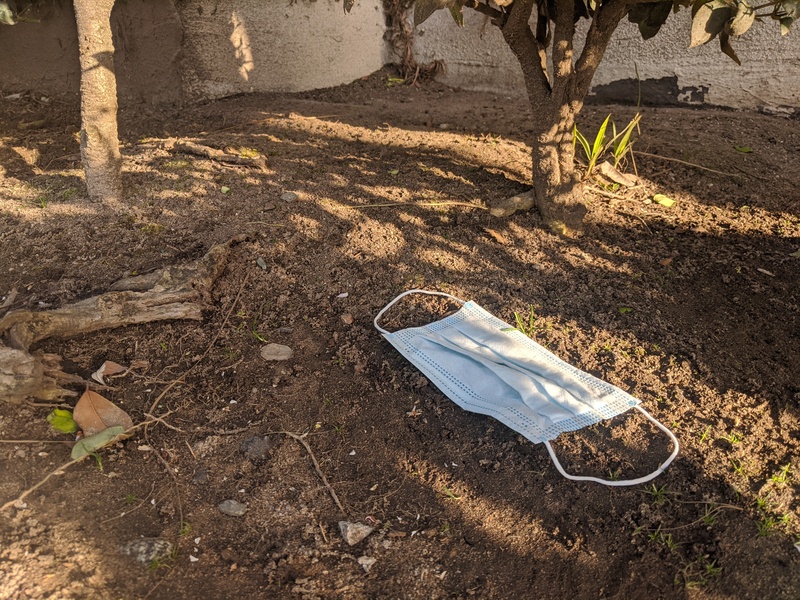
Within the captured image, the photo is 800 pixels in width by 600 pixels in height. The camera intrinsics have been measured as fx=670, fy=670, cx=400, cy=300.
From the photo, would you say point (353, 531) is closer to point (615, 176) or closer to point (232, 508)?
point (232, 508)

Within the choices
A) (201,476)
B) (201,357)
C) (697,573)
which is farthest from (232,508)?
(697,573)

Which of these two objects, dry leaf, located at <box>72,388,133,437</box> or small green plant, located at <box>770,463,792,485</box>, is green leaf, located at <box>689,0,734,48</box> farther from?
dry leaf, located at <box>72,388,133,437</box>

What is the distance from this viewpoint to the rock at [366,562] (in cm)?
184

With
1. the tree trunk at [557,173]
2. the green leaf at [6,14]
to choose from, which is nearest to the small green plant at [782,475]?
the tree trunk at [557,173]

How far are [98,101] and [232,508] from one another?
81.5 inches

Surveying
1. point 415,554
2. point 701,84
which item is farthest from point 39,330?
point 701,84

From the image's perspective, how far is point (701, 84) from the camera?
4633 mm

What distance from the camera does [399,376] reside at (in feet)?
8.21

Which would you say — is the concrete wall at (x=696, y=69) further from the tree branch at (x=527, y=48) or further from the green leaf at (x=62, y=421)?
the green leaf at (x=62, y=421)

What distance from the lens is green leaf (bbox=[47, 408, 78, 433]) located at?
6.98ft

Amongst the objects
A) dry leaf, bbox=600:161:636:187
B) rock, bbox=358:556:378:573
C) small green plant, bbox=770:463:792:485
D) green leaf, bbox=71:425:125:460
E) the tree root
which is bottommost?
rock, bbox=358:556:378:573

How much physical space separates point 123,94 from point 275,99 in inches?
42.4

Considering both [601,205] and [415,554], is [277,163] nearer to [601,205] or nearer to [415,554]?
[601,205]

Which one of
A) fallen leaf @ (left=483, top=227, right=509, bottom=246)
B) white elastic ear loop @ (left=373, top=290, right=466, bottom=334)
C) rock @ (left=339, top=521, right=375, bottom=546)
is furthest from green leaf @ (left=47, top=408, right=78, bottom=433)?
fallen leaf @ (left=483, top=227, right=509, bottom=246)
